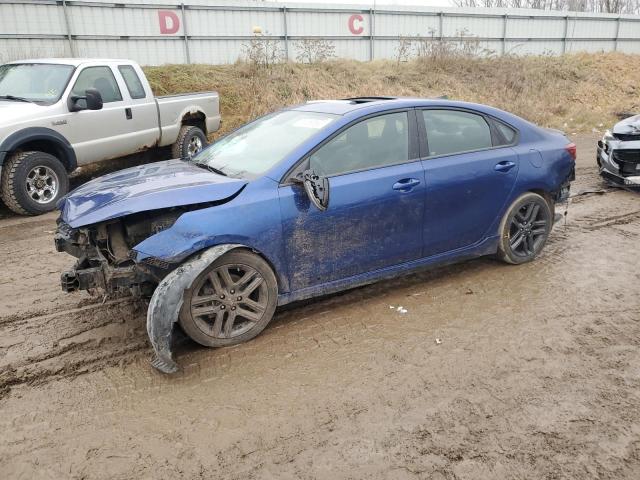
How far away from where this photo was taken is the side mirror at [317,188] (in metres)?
3.87

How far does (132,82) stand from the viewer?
8969 millimetres

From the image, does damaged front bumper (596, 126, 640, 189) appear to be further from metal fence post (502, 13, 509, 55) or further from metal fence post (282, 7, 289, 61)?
metal fence post (502, 13, 509, 55)

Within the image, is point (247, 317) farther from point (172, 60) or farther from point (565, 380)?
point (172, 60)

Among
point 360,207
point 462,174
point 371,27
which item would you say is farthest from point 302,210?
point 371,27

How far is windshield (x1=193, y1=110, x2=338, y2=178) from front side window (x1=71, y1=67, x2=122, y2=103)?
14.0 feet

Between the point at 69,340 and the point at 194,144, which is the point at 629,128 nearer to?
the point at 194,144

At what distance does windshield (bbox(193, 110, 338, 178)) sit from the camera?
163 inches

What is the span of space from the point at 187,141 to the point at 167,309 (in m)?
7.09

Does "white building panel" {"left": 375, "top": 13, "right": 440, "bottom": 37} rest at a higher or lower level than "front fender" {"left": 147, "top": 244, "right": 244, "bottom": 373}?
higher

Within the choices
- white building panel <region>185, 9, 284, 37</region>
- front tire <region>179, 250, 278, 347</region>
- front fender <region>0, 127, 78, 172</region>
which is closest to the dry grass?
white building panel <region>185, 9, 284, 37</region>

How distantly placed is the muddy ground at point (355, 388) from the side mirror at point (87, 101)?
3625 mm

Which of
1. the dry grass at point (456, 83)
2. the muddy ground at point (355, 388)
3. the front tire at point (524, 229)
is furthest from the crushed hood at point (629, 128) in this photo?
the dry grass at point (456, 83)

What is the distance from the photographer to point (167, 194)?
12.1ft

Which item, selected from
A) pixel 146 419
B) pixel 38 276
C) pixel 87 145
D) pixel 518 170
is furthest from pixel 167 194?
pixel 87 145
